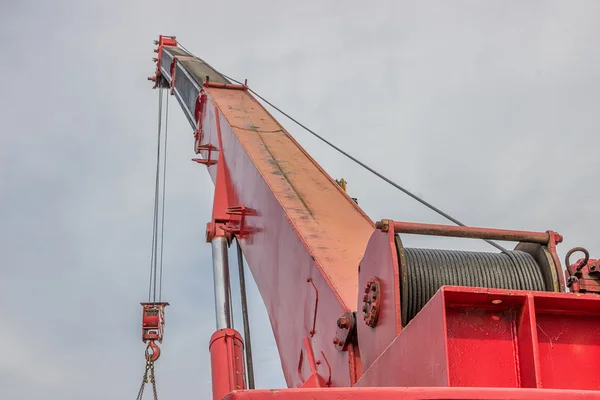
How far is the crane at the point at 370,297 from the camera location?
2957 millimetres

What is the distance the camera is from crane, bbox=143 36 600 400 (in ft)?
9.70

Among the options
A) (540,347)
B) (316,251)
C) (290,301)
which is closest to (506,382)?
(540,347)

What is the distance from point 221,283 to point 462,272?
12.3 ft

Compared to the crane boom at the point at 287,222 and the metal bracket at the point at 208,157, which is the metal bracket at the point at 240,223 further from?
the metal bracket at the point at 208,157

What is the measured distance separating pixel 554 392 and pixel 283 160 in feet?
14.7

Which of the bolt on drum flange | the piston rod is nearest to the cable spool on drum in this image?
the bolt on drum flange

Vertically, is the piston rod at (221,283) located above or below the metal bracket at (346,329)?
above

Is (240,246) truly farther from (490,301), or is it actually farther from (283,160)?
(490,301)

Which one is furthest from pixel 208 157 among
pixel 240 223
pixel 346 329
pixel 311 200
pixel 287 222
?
pixel 346 329

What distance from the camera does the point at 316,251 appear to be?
5.16 meters

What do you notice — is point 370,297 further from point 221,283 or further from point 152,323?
point 152,323

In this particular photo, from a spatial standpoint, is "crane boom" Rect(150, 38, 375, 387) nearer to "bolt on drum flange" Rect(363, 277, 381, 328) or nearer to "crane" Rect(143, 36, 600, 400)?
"crane" Rect(143, 36, 600, 400)

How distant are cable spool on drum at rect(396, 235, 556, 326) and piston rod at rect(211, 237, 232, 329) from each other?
3.18 metres

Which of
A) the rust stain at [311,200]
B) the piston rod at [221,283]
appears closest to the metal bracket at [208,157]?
the rust stain at [311,200]
